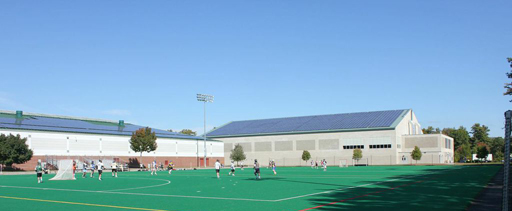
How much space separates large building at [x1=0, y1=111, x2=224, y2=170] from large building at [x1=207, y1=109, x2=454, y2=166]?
15563mm

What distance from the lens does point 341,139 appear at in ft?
334

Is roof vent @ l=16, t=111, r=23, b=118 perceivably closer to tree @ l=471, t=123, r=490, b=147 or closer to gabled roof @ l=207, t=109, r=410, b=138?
gabled roof @ l=207, t=109, r=410, b=138

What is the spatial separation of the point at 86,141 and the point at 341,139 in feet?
177

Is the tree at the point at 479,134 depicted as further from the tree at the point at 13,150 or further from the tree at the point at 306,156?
the tree at the point at 13,150

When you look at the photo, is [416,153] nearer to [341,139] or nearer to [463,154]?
[341,139]

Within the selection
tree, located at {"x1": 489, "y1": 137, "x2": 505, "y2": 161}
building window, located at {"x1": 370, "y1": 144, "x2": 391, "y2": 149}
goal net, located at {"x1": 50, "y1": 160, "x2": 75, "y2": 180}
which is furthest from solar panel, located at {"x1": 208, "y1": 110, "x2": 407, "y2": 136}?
goal net, located at {"x1": 50, "y1": 160, "x2": 75, "y2": 180}

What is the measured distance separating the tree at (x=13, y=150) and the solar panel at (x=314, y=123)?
199 ft

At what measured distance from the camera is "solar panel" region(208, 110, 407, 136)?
10252cm

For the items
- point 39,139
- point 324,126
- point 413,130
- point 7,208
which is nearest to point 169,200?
point 7,208

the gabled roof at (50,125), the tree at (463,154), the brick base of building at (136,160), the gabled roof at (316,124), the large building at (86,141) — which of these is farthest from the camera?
the tree at (463,154)

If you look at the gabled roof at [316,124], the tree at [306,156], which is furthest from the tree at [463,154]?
the tree at [306,156]

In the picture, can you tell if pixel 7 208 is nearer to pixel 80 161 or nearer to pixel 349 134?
pixel 80 161

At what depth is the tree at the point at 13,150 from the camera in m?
59.8

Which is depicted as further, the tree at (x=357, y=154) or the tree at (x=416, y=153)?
the tree at (x=357, y=154)
